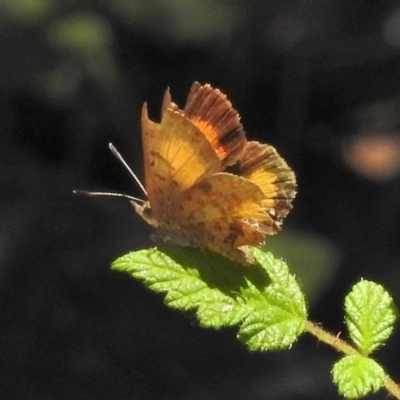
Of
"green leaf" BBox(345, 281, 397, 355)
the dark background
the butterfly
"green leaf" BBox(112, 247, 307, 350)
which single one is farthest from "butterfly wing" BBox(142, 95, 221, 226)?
the dark background

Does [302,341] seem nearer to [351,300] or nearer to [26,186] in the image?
[26,186]

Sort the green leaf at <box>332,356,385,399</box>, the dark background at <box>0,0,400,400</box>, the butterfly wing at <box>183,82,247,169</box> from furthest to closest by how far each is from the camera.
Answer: the dark background at <box>0,0,400,400</box> → the butterfly wing at <box>183,82,247,169</box> → the green leaf at <box>332,356,385,399</box>

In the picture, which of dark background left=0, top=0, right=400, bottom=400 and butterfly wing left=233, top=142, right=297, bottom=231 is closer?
butterfly wing left=233, top=142, right=297, bottom=231

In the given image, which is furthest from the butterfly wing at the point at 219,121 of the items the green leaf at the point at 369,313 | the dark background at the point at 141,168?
the dark background at the point at 141,168

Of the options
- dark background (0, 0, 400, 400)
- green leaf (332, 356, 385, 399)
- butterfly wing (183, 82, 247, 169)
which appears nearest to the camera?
green leaf (332, 356, 385, 399)

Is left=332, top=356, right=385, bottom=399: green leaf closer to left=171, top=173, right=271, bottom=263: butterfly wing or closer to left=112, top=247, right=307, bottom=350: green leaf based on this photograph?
left=112, top=247, right=307, bottom=350: green leaf

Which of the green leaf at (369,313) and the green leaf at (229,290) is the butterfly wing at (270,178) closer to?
the green leaf at (229,290)

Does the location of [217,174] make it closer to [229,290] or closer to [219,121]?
[219,121]
